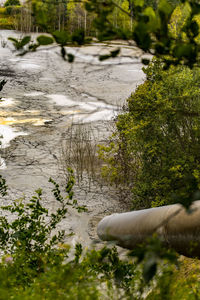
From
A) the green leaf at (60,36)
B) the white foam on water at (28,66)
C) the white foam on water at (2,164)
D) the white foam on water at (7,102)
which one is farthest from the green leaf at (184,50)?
the white foam on water at (28,66)

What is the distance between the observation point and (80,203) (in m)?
6.32

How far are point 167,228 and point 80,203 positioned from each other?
3297mm

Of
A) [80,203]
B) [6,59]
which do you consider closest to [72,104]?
[80,203]

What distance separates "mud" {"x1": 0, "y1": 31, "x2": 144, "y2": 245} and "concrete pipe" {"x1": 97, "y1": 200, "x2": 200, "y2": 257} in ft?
4.00

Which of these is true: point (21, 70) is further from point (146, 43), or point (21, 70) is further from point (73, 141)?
point (146, 43)

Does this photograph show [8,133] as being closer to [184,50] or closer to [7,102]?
[7,102]

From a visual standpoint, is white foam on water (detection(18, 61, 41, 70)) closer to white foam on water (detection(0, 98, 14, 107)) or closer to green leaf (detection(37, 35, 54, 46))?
white foam on water (detection(0, 98, 14, 107))

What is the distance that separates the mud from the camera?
634cm

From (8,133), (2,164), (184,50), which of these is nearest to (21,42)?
(184,50)

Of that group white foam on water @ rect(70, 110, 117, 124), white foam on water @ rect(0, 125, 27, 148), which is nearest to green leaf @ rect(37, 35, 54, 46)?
white foam on water @ rect(0, 125, 27, 148)

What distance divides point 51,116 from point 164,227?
7085 mm

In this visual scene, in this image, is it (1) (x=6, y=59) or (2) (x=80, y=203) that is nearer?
(2) (x=80, y=203)

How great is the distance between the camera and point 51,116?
9.92 m

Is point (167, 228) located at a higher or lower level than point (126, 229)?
higher
